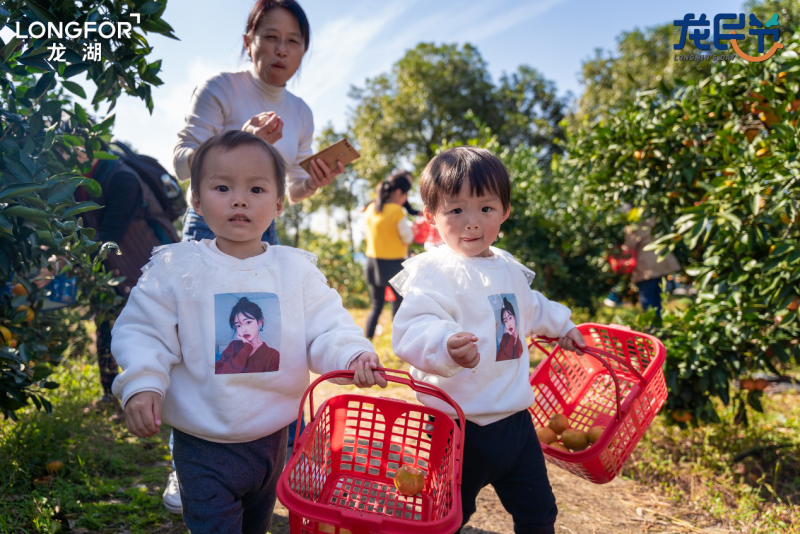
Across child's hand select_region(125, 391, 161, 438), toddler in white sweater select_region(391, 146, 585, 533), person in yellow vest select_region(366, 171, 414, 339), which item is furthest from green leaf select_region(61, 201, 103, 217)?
person in yellow vest select_region(366, 171, 414, 339)

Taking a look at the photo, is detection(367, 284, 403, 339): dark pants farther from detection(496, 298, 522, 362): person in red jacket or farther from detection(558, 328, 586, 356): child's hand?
detection(496, 298, 522, 362): person in red jacket

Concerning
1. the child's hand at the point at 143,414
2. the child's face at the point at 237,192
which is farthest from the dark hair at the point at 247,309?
the child's hand at the point at 143,414

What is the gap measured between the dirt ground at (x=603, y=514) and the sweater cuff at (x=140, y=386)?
1.02m

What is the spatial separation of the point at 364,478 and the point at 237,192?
37.1 inches

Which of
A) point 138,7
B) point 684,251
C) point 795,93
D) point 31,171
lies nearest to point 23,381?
point 31,171

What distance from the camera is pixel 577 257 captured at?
5.40 metres

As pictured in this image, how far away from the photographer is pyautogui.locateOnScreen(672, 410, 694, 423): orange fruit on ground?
2.79m

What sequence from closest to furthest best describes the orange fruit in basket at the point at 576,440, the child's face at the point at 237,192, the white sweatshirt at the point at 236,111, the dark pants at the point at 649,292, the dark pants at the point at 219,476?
the dark pants at the point at 219,476, the child's face at the point at 237,192, the orange fruit in basket at the point at 576,440, the white sweatshirt at the point at 236,111, the dark pants at the point at 649,292

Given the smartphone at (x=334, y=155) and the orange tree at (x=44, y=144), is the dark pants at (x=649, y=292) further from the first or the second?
the orange tree at (x=44, y=144)

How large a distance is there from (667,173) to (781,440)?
5.14ft

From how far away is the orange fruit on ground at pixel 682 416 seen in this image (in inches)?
110

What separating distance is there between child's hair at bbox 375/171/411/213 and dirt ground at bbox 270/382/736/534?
3.32m

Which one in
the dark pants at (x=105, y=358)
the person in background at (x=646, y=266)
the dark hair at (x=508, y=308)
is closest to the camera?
the dark hair at (x=508, y=308)

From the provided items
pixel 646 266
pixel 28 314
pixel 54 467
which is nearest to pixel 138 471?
pixel 54 467
